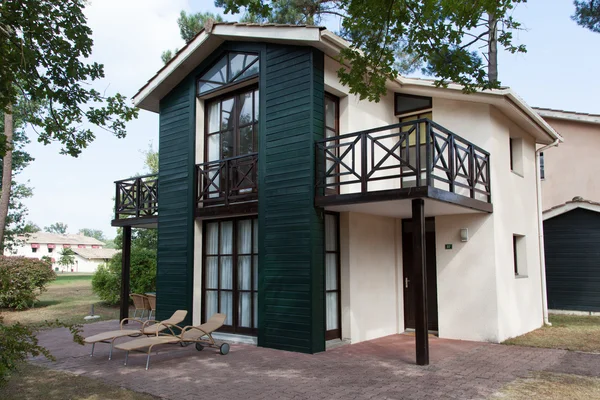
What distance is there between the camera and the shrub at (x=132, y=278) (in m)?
15.6

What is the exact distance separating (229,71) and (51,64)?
4.48 meters

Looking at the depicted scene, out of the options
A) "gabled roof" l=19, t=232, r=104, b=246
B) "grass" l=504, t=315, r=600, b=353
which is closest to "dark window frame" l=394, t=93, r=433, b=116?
"grass" l=504, t=315, r=600, b=353

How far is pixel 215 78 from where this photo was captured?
10.5 meters

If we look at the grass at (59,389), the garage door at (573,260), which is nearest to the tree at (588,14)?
the garage door at (573,260)

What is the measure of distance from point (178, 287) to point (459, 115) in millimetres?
6952

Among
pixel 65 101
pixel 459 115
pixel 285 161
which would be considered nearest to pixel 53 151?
pixel 65 101

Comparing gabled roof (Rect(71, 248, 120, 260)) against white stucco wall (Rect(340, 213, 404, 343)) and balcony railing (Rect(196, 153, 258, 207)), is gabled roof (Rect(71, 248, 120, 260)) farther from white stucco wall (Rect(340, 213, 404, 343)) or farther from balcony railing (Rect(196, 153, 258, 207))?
white stucco wall (Rect(340, 213, 404, 343))

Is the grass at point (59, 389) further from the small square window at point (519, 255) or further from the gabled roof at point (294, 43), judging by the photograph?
the small square window at point (519, 255)

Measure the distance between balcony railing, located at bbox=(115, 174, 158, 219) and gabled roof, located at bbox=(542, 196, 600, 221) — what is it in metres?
10.6

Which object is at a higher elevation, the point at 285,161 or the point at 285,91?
the point at 285,91

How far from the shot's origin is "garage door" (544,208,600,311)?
1314 centimetres

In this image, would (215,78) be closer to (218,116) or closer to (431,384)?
(218,116)

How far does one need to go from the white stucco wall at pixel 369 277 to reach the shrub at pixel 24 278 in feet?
36.0

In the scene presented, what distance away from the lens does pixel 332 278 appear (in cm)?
916
